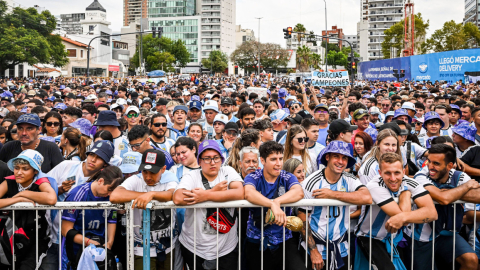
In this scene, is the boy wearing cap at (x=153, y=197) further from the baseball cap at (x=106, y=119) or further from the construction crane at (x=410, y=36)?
the construction crane at (x=410, y=36)

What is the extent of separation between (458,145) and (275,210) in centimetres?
385

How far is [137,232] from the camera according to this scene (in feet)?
13.6

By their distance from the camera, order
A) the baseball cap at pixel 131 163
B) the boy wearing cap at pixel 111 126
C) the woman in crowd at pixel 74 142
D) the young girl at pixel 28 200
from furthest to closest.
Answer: the boy wearing cap at pixel 111 126 → the woman in crowd at pixel 74 142 → the baseball cap at pixel 131 163 → the young girl at pixel 28 200

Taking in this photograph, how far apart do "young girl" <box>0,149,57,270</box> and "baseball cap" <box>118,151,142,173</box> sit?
2.37 feet

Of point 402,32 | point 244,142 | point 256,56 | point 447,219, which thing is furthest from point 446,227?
point 256,56

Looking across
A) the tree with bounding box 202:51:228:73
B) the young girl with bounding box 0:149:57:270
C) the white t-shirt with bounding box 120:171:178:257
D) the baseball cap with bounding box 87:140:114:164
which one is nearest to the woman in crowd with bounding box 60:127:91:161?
the baseball cap with bounding box 87:140:114:164

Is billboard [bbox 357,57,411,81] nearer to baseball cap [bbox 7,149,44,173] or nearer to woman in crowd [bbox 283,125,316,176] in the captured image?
woman in crowd [bbox 283,125,316,176]

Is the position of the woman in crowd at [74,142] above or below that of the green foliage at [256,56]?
below

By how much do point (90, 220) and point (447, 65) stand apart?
1180 inches

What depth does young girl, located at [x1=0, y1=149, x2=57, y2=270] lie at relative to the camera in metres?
4.02

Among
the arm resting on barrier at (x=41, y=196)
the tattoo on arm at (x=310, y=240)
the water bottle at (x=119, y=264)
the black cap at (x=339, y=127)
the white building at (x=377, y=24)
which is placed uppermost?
the white building at (x=377, y=24)

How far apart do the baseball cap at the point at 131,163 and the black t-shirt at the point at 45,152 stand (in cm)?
136

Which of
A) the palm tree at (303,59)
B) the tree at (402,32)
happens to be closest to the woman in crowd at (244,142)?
the tree at (402,32)

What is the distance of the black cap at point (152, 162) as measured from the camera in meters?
4.16
